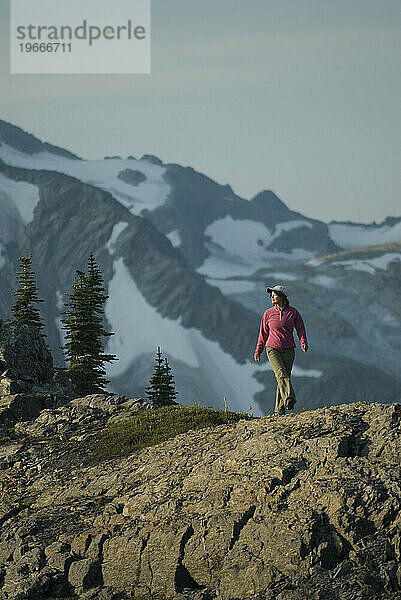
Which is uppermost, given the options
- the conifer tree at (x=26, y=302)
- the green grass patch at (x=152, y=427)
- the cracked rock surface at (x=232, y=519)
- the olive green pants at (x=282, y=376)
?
the conifer tree at (x=26, y=302)

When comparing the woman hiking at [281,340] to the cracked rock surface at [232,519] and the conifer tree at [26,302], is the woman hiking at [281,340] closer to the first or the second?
the cracked rock surface at [232,519]

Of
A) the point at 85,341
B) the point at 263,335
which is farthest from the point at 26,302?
the point at 263,335

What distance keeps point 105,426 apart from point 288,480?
8696 millimetres

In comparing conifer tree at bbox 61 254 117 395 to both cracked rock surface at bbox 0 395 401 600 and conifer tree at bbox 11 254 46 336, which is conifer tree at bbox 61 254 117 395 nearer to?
conifer tree at bbox 11 254 46 336

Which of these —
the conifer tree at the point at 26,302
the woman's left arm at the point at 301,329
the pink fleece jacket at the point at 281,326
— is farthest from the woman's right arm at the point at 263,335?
the conifer tree at the point at 26,302

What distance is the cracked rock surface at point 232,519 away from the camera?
19.5 m

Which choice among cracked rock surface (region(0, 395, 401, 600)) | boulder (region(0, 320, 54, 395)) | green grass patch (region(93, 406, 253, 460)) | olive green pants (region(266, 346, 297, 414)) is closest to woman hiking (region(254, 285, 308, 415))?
olive green pants (region(266, 346, 297, 414))

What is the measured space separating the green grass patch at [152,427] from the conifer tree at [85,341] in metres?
13.0

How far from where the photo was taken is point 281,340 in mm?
25875

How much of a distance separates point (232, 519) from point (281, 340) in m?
6.33

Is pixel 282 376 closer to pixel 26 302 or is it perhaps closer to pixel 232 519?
pixel 232 519

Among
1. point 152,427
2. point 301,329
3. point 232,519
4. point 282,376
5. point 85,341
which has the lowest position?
point 232,519

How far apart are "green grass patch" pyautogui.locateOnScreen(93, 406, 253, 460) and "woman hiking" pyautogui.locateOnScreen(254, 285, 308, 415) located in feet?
7.14

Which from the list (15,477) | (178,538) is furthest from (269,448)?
(15,477)
